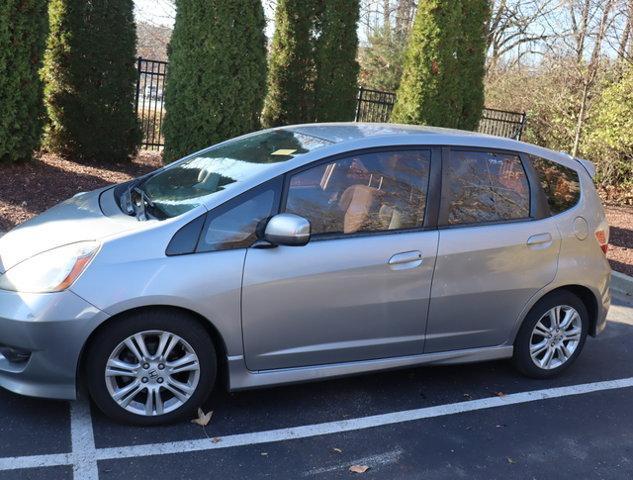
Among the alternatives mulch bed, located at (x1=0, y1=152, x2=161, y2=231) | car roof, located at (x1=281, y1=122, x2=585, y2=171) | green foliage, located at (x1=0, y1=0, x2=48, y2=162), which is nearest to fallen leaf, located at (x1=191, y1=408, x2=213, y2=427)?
car roof, located at (x1=281, y1=122, x2=585, y2=171)

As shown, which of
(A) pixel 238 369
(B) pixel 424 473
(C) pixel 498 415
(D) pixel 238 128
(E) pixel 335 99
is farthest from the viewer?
(E) pixel 335 99

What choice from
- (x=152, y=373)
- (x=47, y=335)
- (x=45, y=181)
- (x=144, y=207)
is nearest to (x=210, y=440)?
(x=152, y=373)

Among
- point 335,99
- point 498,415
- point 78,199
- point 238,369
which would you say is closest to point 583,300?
point 498,415

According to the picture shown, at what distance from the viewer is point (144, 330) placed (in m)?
3.46

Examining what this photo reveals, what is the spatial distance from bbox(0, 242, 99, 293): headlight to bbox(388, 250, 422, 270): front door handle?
1649 millimetres

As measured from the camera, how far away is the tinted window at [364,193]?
151 inches

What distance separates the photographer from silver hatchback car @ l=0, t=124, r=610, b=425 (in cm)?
343

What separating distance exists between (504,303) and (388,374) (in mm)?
927

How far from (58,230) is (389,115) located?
1039cm

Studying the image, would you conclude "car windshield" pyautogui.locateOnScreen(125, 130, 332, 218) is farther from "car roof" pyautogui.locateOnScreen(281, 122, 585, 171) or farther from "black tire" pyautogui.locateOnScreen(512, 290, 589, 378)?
"black tire" pyautogui.locateOnScreen(512, 290, 589, 378)

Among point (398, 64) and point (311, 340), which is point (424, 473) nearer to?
point (311, 340)

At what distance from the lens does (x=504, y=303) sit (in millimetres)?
4348

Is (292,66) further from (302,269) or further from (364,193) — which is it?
(302,269)

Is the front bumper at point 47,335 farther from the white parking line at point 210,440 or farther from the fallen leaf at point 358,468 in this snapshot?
the fallen leaf at point 358,468
